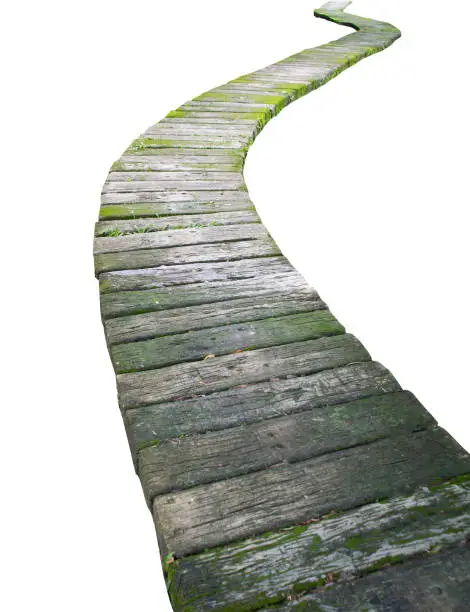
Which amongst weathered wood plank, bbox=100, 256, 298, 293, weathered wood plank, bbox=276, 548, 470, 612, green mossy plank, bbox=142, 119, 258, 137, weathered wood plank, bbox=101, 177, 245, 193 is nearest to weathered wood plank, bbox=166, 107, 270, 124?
green mossy plank, bbox=142, 119, 258, 137

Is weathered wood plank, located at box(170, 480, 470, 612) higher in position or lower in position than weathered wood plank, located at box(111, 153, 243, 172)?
lower

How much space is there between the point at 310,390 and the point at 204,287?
0.74 metres

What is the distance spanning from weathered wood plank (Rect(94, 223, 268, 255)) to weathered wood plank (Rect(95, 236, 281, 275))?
4cm

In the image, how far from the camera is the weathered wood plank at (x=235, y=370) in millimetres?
1784

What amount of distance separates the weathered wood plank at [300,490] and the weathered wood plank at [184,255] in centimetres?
123

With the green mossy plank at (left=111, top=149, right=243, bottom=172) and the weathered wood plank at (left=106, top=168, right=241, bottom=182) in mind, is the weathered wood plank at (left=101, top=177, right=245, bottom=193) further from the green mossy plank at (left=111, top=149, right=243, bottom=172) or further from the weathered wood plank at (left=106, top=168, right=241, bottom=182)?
the green mossy plank at (left=111, top=149, right=243, bottom=172)

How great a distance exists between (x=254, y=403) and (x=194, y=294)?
2.26ft

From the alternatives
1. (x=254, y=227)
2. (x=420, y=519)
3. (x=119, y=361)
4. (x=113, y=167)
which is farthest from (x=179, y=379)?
(x=113, y=167)

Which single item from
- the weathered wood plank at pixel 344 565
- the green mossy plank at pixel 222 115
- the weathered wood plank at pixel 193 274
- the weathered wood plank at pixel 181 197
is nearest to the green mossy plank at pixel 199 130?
the green mossy plank at pixel 222 115

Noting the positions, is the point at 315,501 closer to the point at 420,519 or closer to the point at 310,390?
the point at 420,519

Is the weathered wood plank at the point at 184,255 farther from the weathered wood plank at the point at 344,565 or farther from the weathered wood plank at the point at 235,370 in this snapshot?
the weathered wood plank at the point at 344,565

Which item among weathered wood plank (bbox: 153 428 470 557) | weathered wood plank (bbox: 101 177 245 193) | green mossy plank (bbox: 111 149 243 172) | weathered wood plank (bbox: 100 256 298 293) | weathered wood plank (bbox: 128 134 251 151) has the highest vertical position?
weathered wood plank (bbox: 128 134 251 151)

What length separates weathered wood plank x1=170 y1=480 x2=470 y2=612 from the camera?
4.03ft

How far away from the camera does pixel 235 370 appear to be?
1.87 m
